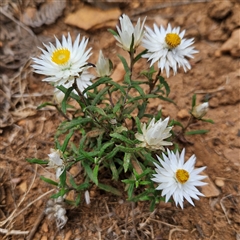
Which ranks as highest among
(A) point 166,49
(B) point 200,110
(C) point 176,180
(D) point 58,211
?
(A) point 166,49

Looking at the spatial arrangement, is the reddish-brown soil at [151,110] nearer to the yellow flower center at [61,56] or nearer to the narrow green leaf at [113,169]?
the narrow green leaf at [113,169]

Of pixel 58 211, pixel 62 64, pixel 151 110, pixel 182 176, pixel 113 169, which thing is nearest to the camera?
pixel 62 64

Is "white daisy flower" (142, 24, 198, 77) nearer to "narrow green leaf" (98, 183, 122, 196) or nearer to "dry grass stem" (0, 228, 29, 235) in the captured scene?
"narrow green leaf" (98, 183, 122, 196)

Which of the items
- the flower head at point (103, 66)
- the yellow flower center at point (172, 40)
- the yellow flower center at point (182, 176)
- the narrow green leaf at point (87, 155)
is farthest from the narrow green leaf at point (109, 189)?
the yellow flower center at point (172, 40)

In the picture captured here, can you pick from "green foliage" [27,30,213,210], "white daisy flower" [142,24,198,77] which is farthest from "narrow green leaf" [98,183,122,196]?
"white daisy flower" [142,24,198,77]

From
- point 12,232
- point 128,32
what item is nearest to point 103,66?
point 128,32

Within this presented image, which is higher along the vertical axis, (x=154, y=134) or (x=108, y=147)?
(x=154, y=134)

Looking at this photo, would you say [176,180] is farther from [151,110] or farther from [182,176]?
[151,110]

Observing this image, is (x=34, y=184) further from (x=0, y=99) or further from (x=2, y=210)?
(x=0, y=99)
